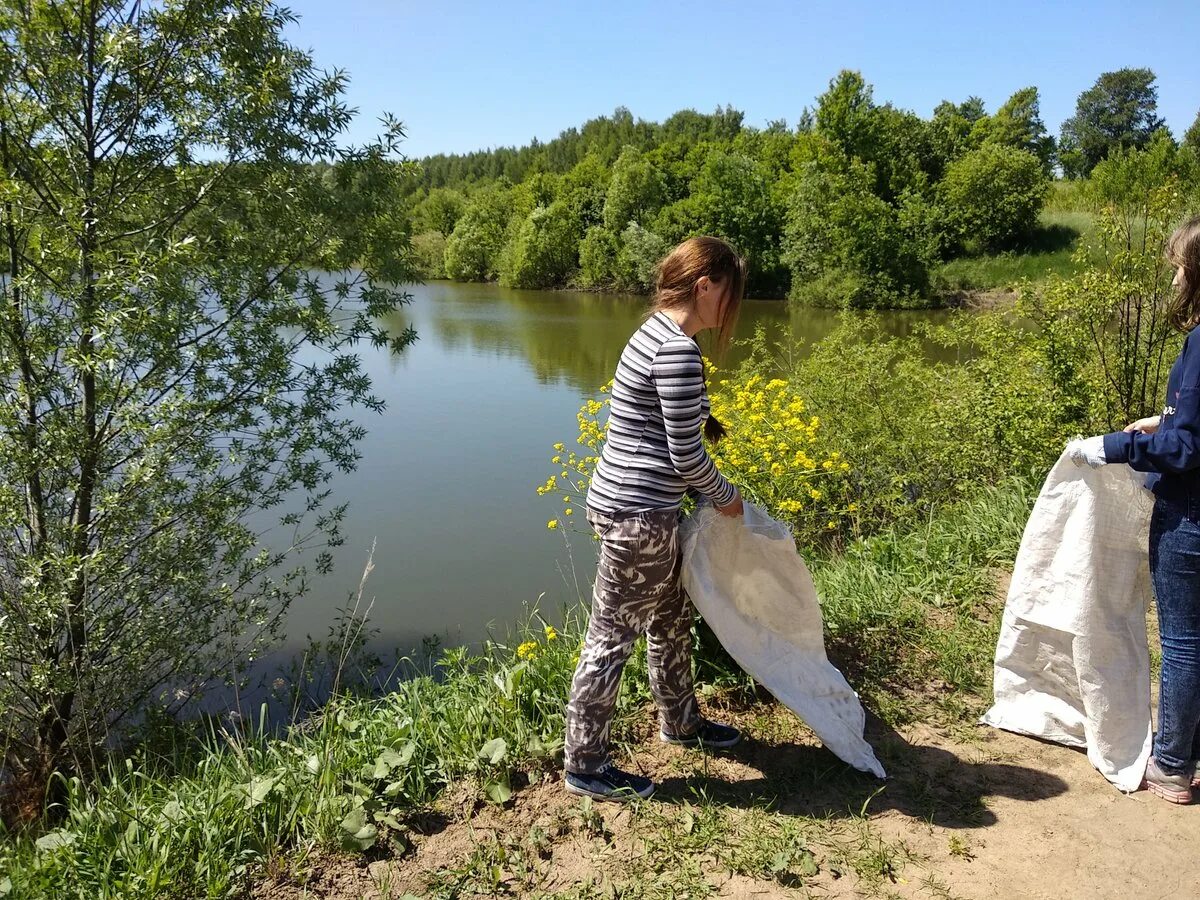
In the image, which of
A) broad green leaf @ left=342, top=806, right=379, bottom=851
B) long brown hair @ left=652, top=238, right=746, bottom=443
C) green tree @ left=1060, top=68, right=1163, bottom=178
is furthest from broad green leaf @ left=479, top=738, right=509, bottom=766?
green tree @ left=1060, top=68, right=1163, bottom=178

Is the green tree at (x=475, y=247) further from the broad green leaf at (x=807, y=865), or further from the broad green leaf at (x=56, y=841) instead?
the broad green leaf at (x=807, y=865)

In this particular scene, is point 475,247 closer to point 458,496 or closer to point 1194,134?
point 1194,134

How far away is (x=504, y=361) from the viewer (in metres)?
18.0

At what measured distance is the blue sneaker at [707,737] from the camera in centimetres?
262

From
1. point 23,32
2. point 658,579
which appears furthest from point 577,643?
point 23,32

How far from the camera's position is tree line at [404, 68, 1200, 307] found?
31125 millimetres

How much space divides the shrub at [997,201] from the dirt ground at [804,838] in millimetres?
35311

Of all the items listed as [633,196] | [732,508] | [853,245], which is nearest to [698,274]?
[732,508]

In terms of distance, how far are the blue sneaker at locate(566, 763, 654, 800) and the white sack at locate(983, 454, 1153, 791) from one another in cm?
139

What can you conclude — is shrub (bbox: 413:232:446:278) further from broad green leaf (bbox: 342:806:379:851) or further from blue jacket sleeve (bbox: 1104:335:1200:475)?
blue jacket sleeve (bbox: 1104:335:1200:475)

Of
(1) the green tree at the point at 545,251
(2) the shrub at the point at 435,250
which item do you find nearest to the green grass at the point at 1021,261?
(1) the green tree at the point at 545,251

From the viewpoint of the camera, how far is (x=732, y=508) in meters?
2.32

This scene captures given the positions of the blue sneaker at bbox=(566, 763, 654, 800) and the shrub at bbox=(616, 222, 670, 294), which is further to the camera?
the shrub at bbox=(616, 222, 670, 294)

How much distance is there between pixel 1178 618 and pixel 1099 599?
25 centimetres
